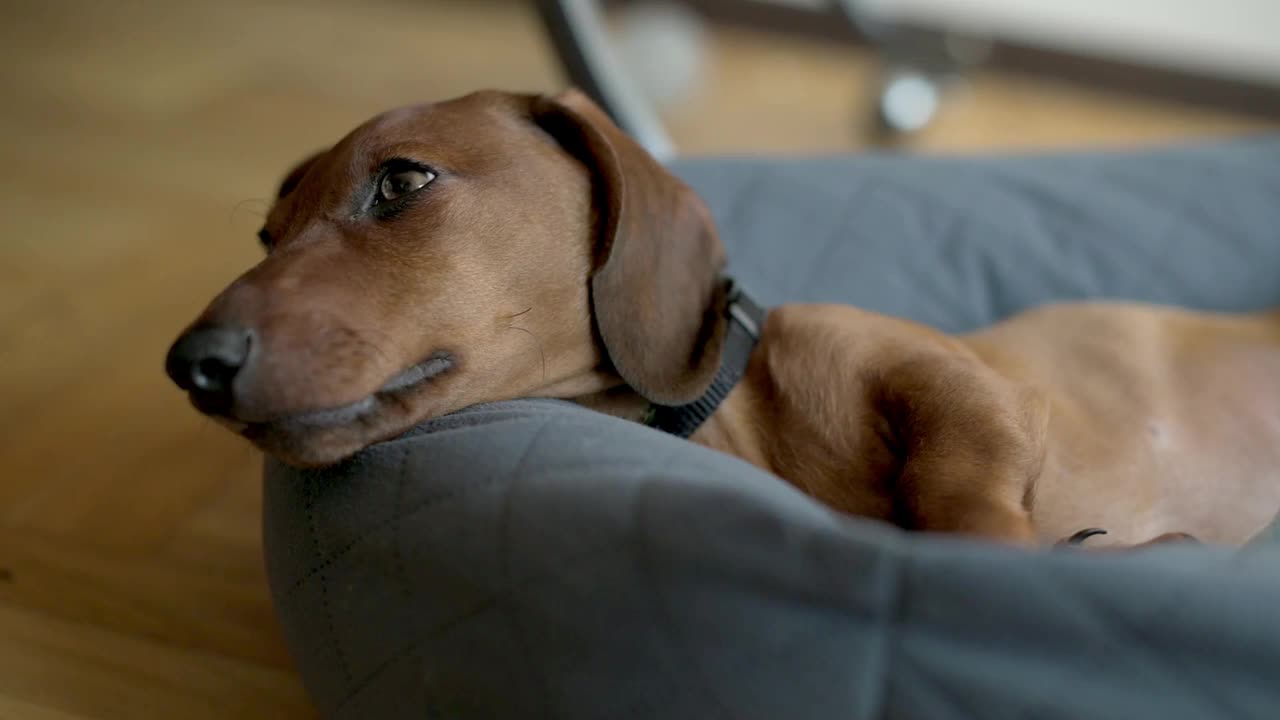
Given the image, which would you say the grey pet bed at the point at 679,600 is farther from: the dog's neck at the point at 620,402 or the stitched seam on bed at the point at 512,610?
the dog's neck at the point at 620,402

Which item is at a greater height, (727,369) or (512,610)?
(512,610)

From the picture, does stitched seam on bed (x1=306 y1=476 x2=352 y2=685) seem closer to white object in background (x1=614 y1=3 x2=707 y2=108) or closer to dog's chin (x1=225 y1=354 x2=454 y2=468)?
dog's chin (x1=225 y1=354 x2=454 y2=468)

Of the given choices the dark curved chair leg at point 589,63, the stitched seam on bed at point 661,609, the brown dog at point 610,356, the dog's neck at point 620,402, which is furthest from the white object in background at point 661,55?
the stitched seam on bed at point 661,609

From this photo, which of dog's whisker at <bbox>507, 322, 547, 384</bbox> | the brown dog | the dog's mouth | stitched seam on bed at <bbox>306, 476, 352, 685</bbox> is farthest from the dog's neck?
stitched seam on bed at <bbox>306, 476, 352, 685</bbox>

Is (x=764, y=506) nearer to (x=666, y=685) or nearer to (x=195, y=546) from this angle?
(x=666, y=685)

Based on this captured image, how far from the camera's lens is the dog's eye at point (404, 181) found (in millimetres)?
1457

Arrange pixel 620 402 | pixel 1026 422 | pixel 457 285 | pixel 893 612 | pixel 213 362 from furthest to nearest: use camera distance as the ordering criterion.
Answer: pixel 620 402 < pixel 1026 422 < pixel 457 285 < pixel 213 362 < pixel 893 612

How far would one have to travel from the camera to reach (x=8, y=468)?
7.11 ft

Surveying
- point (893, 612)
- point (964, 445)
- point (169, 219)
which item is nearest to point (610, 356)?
point (964, 445)

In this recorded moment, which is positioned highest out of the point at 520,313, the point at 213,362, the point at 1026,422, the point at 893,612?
the point at 213,362

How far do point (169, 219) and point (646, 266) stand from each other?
2.00 m

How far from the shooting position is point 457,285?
1403 millimetres

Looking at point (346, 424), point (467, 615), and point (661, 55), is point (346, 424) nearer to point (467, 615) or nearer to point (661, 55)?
point (467, 615)

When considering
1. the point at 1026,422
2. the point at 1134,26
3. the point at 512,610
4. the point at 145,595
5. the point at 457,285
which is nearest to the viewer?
the point at 512,610
